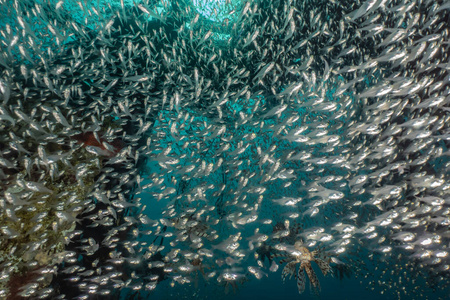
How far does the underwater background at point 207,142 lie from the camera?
5902mm

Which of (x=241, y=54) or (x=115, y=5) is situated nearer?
(x=241, y=54)

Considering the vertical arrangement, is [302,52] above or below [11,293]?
above

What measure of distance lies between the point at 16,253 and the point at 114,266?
8.00 feet

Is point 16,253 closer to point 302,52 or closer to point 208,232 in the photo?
point 208,232

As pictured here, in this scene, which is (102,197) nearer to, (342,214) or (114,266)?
(114,266)

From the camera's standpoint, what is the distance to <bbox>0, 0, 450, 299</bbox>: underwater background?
5.90m

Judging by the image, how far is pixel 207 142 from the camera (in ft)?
34.0

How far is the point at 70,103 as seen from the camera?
8.11 m

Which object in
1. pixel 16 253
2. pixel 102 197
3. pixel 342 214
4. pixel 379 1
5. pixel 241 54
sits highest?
pixel 241 54

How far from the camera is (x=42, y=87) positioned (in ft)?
25.2

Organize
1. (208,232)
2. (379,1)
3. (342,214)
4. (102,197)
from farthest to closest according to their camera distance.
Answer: (342,214) → (208,232) → (102,197) → (379,1)

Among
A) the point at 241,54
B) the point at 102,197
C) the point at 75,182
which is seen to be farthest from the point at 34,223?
the point at 241,54

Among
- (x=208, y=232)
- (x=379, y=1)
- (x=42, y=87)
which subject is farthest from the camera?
(x=208, y=232)

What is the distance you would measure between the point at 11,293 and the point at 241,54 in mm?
9082
